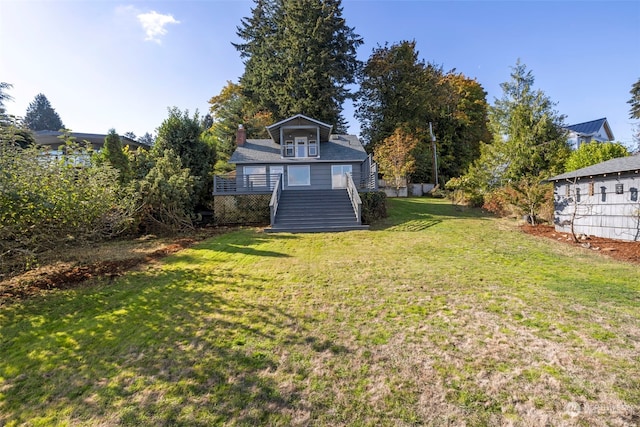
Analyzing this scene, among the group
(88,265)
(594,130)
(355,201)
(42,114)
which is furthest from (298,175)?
(42,114)

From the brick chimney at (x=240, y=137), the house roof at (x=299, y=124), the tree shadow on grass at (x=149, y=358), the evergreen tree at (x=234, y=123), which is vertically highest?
the evergreen tree at (x=234, y=123)

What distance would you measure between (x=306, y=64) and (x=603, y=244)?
27.9 metres

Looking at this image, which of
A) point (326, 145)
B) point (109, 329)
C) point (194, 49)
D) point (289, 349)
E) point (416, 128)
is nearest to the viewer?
point (289, 349)

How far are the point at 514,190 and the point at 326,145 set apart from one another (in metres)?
11.9

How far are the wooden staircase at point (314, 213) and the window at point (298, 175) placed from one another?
2107 mm

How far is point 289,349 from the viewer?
354 centimetres

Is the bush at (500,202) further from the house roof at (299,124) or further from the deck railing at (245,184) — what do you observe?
the deck railing at (245,184)

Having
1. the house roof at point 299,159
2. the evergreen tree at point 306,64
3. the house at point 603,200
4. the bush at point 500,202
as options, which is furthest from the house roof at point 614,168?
the evergreen tree at point 306,64

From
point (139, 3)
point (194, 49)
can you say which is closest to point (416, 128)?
point (194, 49)

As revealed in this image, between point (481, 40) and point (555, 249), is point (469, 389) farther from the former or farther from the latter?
point (481, 40)

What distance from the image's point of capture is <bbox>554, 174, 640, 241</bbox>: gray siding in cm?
920

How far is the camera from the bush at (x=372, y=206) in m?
14.4

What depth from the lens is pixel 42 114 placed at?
67812mm

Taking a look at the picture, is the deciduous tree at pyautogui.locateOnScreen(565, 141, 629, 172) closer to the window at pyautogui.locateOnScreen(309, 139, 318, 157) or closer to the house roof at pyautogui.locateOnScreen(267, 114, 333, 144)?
the house roof at pyautogui.locateOnScreen(267, 114, 333, 144)
